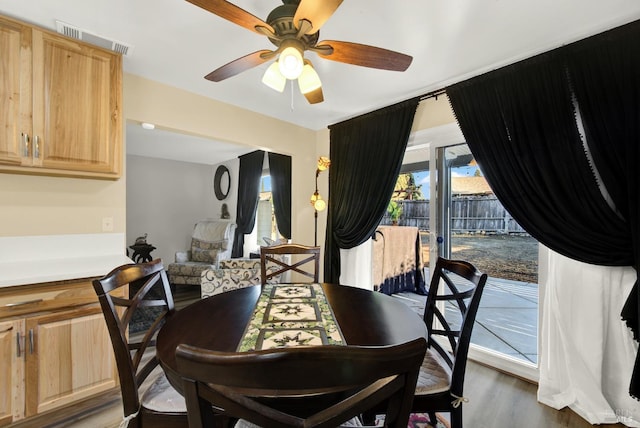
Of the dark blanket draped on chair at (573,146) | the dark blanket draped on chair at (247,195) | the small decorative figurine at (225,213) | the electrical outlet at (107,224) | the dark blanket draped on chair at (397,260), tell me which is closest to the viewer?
the dark blanket draped on chair at (573,146)

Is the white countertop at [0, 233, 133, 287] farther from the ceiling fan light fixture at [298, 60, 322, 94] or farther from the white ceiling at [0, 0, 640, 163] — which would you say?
the ceiling fan light fixture at [298, 60, 322, 94]

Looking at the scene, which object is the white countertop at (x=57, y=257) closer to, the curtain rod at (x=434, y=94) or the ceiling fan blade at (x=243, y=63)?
the ceiling fan blade at (x=243, y=63)

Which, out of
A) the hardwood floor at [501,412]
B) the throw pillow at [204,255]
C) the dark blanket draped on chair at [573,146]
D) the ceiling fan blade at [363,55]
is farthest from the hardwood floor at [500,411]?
the throw pillow at [204,255]

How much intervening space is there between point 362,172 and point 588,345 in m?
2.16

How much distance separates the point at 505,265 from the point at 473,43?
179 cm

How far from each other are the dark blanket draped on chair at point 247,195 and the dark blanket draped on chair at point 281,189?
477 millimetres

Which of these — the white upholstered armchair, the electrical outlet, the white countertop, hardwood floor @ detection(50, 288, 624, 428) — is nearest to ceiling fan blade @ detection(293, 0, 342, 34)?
the white countertop

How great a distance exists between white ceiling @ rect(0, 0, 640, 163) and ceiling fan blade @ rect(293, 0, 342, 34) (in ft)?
1.63

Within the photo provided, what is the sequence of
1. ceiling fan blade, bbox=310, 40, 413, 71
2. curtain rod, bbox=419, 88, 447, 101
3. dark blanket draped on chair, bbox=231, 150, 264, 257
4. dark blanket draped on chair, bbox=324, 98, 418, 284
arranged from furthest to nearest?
dark blanket draped on chair, bbox=231, 150, 264, 257 < dark blanket draped on chair, bbox=324, 98, 418, 284 < curtain rod, bbox=419, 88, 447, 101 < ceiling fan blade, bbox=310, 40, 413, 71

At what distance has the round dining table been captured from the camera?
97 centimetres

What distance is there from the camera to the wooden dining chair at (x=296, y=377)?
48 cm

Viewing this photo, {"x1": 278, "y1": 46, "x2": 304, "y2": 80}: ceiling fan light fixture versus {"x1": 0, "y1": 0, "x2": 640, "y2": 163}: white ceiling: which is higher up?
{"x1": 0, "y1": 0, "x2": 640, "y2": 163}: white ceiling

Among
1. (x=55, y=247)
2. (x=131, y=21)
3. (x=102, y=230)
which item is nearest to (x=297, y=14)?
(x=131, y=21)

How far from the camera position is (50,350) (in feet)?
5.06
